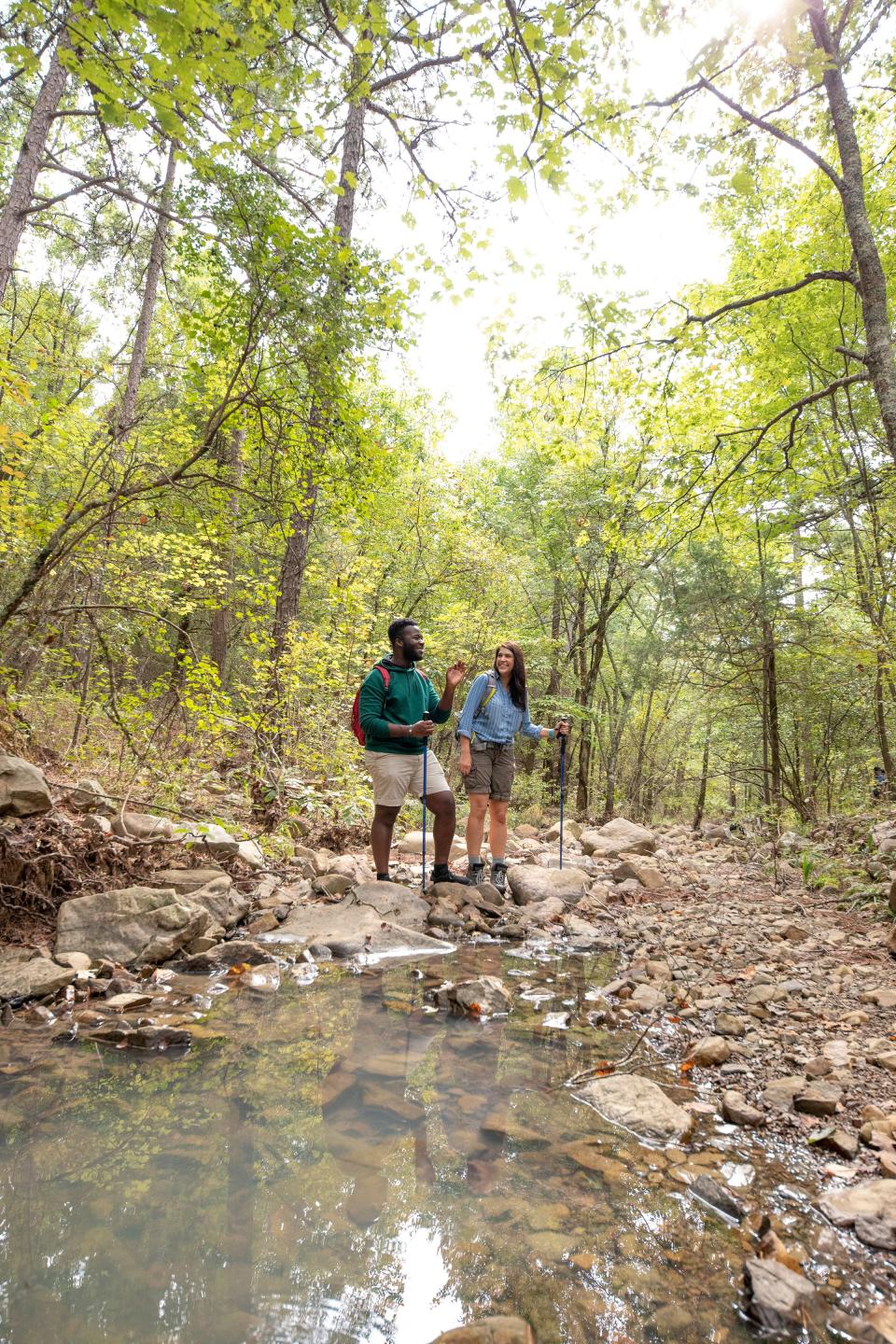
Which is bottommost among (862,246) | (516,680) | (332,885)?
(332,885)

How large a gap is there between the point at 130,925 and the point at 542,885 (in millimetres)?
3776

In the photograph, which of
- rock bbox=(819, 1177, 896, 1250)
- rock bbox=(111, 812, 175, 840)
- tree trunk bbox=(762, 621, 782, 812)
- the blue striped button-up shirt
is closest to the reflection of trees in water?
rock bbox=(819, 1177, 896, 1250)

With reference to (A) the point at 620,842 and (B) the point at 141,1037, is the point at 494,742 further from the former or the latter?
(A) the point at 620,842

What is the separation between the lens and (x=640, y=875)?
7453mm

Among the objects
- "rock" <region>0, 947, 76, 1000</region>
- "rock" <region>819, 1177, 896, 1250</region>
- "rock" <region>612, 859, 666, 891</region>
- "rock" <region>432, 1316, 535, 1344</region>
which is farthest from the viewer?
"rock" <region>612, 859, 666, 891</region>

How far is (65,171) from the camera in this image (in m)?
7.49

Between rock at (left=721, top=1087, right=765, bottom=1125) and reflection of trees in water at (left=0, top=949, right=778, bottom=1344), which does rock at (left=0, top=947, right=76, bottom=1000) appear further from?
rock at (left=721, top=1087, right=765, bottom=1125)

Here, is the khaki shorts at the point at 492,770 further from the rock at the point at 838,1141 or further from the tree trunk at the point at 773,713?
the tree trunk at the point at 773,713

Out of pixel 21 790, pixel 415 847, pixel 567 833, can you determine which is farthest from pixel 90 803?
pixel 567 833

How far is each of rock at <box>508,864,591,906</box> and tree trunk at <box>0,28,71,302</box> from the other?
7.97 m

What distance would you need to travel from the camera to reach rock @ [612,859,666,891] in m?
7.34

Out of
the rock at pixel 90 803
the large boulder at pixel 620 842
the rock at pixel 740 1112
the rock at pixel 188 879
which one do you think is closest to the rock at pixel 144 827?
the rock at pixel 90 803

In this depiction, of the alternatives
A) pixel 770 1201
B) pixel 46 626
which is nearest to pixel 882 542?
pixel 770 1201

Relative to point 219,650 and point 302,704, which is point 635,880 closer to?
point 302,704
